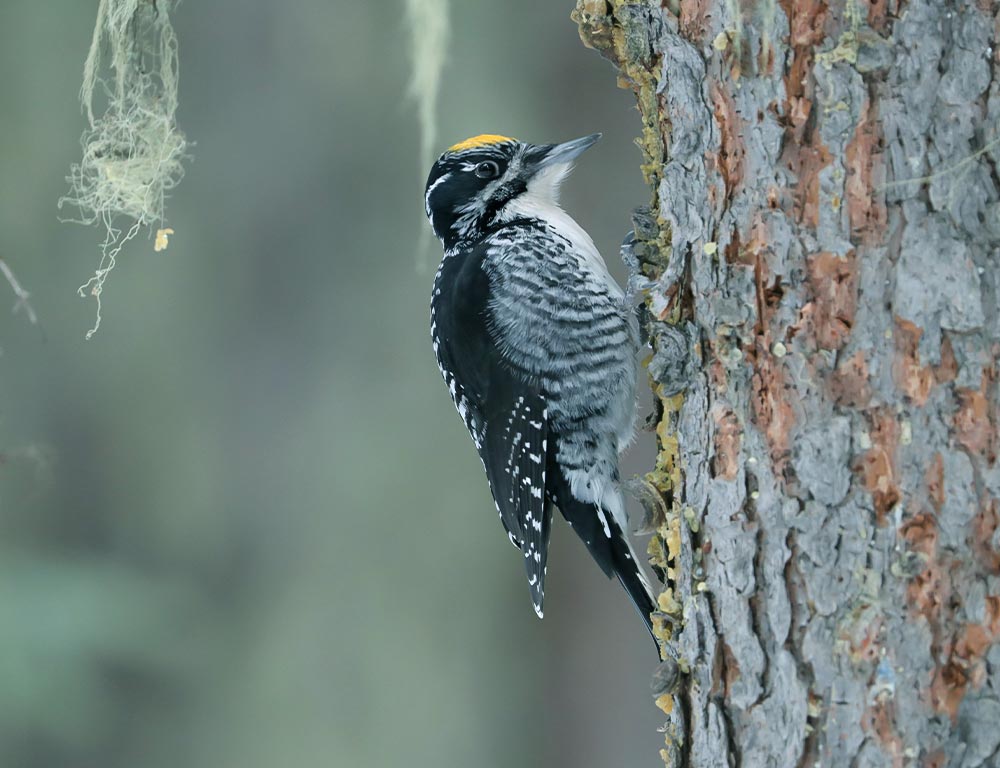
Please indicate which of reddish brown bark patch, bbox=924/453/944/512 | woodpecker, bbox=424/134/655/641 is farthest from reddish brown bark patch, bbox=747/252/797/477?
woodpecker, bbox=424/134/655/641

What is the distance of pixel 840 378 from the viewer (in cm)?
187

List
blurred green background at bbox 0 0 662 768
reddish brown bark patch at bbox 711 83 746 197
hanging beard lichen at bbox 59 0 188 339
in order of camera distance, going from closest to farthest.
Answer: reddish brown bark patch at bbox 711 83 746 197
hanging beard lichen at bbox 59 0 188 339
blurred green background at bbox 0 0 662 768

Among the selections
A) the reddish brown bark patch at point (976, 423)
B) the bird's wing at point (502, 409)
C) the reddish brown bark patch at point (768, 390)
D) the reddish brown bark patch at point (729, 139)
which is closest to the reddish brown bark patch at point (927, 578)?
the reddish brown bark patch at point (976, 423)

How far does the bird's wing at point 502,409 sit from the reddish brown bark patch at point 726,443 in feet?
3.52

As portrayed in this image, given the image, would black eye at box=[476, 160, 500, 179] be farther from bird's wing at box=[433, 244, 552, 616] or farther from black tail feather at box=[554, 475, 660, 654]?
black tail feather at box=[554, 475, 660, 654]

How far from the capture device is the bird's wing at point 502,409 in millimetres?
3119

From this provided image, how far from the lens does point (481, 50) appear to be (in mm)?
5277

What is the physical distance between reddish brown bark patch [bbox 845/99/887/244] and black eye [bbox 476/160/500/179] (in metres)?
1.64

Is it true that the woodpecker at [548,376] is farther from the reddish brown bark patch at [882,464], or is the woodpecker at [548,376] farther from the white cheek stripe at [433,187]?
the reddish brown bark patch at [882,464]

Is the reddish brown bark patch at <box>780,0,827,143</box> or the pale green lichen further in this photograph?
the pale green lichen

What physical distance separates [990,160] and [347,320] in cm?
388

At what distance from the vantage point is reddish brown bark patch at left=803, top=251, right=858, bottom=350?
6.12ft

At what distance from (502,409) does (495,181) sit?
0.73 metres

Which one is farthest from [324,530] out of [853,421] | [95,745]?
[853,421]
